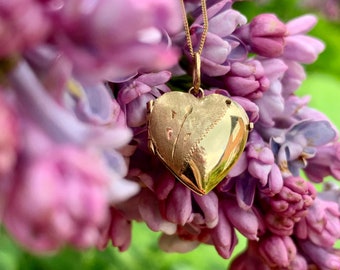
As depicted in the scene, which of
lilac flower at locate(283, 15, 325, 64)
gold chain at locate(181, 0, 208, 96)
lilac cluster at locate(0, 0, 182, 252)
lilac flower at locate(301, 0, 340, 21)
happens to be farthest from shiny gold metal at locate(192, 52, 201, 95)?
lilac flower at locate(301, 0, 340, 21)

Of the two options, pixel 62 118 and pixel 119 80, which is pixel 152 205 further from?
pixel 62 118

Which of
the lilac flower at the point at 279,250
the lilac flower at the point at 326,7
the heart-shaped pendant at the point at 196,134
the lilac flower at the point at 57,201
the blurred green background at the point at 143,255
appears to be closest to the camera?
the lilac flower at the point at 57,201

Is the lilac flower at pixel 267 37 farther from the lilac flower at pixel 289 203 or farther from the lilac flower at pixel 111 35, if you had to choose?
the lilac flower at pixel 111 35

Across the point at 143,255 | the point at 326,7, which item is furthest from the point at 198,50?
the point at 326,7

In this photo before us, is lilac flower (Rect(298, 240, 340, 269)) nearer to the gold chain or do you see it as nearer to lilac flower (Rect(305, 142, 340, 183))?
lilac flower (Rect(305, 142, 340, 183))

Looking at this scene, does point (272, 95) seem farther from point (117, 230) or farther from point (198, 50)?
point (117, 230)

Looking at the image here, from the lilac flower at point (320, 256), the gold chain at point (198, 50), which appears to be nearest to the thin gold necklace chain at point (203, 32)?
the gold chain at point (198, 50)

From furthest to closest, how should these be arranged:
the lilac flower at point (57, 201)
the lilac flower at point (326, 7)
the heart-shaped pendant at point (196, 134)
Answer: the lilac flower at point (326, 7) → the heart-shaped pendant at point (196, 134) → the lilac flower at point (57, 201)

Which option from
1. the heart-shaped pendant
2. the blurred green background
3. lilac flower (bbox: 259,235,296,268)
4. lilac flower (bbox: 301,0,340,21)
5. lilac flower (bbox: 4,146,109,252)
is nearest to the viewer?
lilac flower (bbox: 4,146,109,252)
